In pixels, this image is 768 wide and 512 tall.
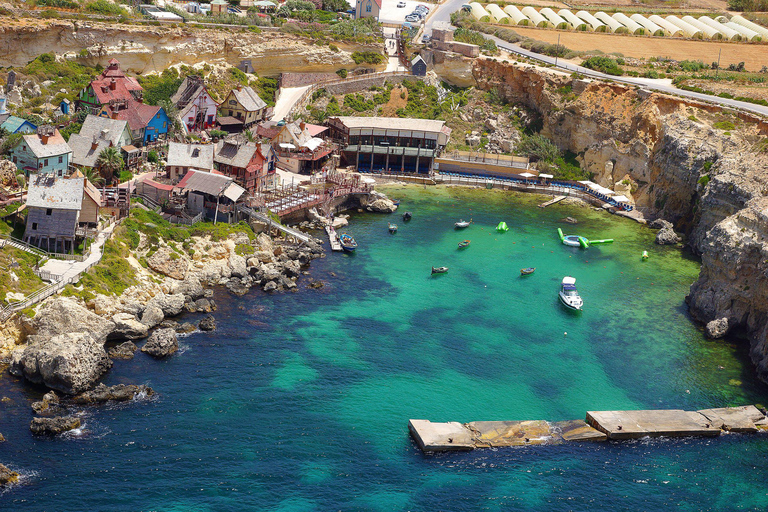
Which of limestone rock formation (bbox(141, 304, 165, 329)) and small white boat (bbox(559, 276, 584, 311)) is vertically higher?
small white boat (bbox(559, 276, 584, 311))

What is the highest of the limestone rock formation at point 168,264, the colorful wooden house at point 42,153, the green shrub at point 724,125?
the green shrub at point 724,125

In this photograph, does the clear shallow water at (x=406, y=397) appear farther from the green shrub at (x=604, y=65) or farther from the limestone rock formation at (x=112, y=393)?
the green shrub at (x=604, y=65)

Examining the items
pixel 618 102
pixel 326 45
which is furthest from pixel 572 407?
pixel 326 45

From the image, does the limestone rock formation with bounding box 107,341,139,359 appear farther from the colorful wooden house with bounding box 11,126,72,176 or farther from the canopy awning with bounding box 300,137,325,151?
the canopy awning with bounding box 300,137,325,151

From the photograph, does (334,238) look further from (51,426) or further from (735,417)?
(735,417)

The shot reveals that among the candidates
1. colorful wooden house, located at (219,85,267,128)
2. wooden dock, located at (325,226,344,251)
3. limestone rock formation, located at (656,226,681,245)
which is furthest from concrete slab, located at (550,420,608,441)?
colorful wooden house, located at (219,85,267,128)

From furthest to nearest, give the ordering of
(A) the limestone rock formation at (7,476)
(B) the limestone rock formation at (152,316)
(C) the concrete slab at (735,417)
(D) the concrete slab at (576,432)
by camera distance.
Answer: (B) the limestone rock formation at (152,316) → (C) the concrete slab at (735,417) → (D) the concrete slab at (576,432) → (A) the limestone rock formation at (7,476)

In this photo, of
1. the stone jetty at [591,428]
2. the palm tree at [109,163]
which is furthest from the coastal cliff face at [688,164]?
the palm tree at [109,163]

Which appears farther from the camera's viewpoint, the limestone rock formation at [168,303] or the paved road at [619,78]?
the paved road at [619,78]
